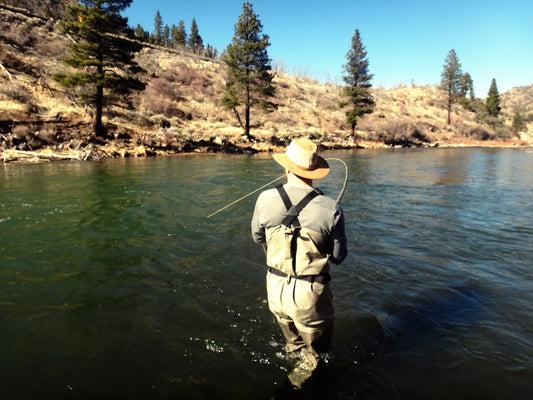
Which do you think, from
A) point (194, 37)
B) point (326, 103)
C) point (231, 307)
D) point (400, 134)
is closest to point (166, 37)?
point (194, 37)

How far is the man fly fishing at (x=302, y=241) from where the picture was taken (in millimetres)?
2779

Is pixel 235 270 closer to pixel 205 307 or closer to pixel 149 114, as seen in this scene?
pixel 205 307

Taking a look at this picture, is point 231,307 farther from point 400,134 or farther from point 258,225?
point 400,134

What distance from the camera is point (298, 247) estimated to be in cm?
282

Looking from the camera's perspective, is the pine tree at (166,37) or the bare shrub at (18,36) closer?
the bare shrub at (18,36)

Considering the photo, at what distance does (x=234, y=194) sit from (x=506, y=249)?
803 cm

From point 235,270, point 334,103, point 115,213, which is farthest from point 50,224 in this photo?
point 334,103

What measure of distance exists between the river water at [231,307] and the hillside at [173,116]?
1734cm

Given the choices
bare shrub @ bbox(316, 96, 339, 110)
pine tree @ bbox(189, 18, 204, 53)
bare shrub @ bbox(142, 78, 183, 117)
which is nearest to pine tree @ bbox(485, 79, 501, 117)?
bare shrub @ bbox(316, 96, 339, 110)

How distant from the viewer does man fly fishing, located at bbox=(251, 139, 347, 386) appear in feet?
9.12

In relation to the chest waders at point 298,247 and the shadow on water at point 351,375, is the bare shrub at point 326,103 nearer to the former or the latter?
the shadow on water at point 351,375

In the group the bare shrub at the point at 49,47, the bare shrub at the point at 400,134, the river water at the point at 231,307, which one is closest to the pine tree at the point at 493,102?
the bare shrub at the point at 400,134

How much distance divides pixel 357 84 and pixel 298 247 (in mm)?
48693

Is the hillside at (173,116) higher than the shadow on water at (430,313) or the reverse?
higher
